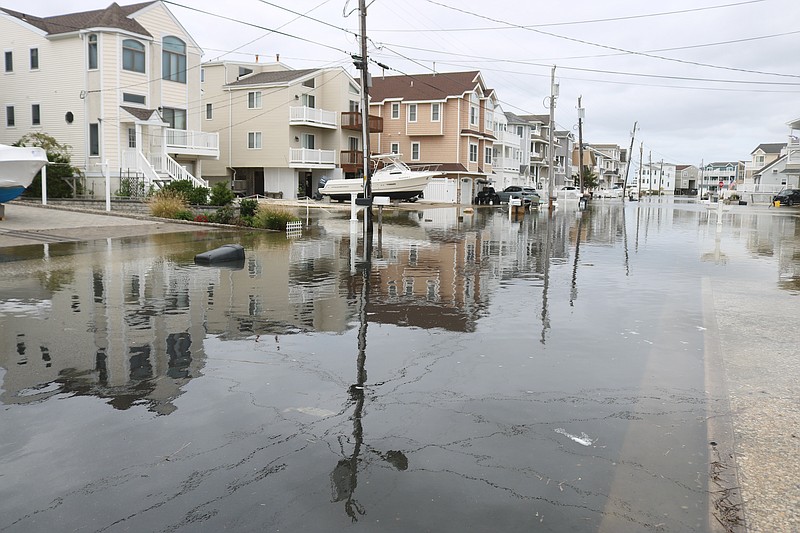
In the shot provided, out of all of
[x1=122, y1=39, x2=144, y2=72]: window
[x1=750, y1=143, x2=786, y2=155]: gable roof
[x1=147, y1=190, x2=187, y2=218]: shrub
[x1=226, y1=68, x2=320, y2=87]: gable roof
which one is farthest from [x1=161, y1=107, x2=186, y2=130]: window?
[x1=750, y1=143, x2=786, y2=155]: gable roof

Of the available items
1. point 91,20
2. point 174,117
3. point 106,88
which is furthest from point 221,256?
point 91,20

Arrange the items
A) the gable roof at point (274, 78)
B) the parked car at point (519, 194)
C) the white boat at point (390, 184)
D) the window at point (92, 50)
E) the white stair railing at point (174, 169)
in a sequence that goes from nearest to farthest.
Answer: the window at point (92, 50)
the white stair railing at point (174, 169)
the white boat at point (390, 184)
the gable roof at point (274, 78)
the parked car at point (519, 194)

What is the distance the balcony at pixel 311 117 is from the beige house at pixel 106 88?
1146 cm

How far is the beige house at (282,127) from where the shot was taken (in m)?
53.0

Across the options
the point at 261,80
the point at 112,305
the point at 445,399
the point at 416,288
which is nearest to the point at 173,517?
the point at 445,399

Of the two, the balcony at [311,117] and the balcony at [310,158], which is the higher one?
the balcony at [311,117]

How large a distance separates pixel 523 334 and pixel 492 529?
214 inches

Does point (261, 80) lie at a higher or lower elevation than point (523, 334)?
higher

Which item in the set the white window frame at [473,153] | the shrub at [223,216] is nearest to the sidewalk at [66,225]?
the shrub at [223,216]

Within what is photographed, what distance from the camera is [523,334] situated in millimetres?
9438

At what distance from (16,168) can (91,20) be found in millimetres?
17592

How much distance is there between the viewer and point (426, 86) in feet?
212

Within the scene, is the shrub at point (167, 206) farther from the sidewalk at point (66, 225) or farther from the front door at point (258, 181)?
the front door at point (258, 181)

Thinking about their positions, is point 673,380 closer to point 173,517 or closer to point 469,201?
point 173,517
